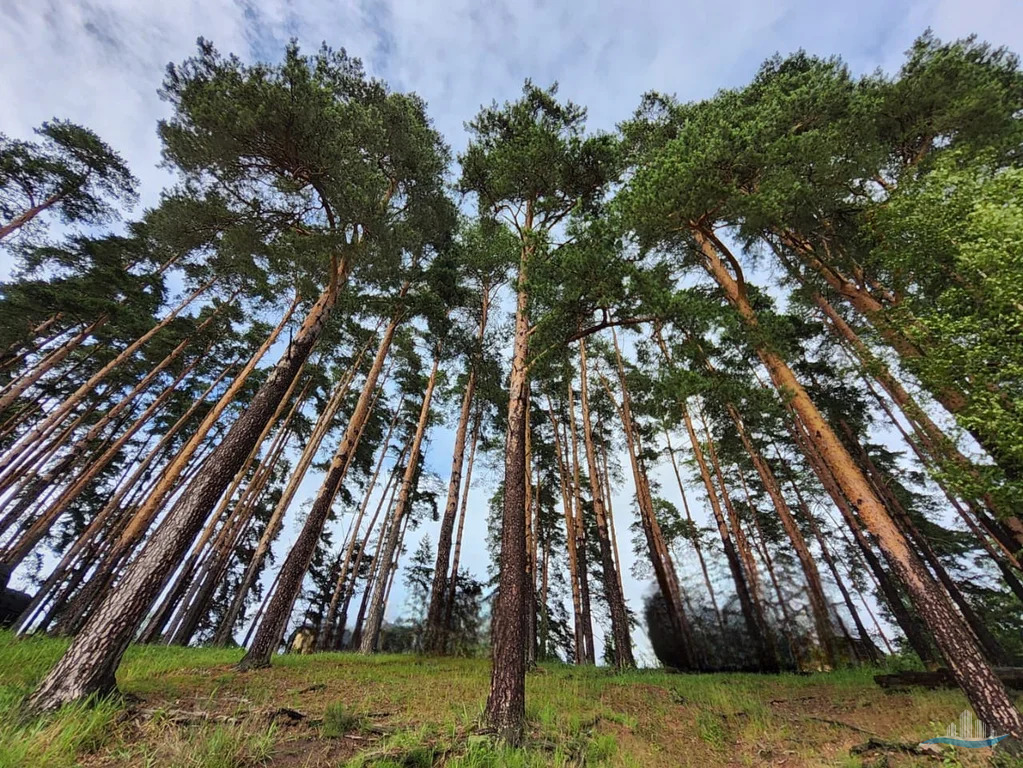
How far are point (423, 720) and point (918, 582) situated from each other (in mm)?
7259

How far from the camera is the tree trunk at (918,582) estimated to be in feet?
16.0

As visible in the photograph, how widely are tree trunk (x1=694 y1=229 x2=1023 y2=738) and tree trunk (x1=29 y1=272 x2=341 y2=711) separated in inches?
356

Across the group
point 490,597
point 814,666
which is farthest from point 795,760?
point 490,597

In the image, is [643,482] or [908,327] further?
[643,482]

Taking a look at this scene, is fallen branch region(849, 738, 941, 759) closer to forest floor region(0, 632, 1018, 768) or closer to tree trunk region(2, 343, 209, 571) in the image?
forest floor region(0, 632, 1018, 768)

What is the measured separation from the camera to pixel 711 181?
25.8 feet

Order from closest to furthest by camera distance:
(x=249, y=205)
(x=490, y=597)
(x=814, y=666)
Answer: (x=249, y=205), (x=814, y=666), (x=490, y=597)

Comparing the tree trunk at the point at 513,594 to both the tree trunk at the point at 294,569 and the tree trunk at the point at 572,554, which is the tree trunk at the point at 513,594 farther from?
the tree trunk at the point at 572,554

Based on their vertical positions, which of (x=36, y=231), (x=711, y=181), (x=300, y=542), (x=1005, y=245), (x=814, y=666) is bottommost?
(x=814, y=666)

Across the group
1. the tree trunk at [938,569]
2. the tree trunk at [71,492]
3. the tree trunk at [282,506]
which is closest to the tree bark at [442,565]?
the tree trunk at [282,506]

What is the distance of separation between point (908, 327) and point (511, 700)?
9.06 metres

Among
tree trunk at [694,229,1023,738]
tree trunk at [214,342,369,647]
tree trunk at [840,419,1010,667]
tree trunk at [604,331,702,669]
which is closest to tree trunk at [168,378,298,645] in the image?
tree trunk at [214,342,369,647]

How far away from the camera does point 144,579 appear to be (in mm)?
4523

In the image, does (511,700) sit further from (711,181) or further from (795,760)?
(711,181)
